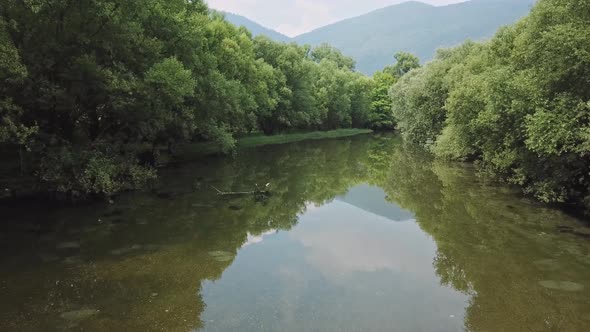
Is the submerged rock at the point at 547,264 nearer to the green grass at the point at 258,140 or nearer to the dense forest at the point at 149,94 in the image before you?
the dense forest at the point at 149,94

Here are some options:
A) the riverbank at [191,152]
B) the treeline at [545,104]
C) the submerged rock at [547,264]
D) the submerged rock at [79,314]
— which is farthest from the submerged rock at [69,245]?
the treeline at [545,104]

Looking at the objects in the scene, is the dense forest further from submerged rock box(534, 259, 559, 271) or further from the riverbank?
submerged rock box(534, 259, 559, 271)

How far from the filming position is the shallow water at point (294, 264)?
11.9 metres

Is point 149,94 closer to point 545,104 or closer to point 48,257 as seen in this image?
point 48,257

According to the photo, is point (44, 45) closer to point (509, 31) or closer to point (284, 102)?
point (509, 31)

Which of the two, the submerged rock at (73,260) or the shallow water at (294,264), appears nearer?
the shallow water at (294,264)

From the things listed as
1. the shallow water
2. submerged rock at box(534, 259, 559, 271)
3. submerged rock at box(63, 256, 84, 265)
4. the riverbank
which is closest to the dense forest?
the riverbank

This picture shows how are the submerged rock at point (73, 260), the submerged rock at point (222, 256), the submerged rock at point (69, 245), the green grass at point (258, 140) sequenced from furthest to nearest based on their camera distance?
the green grass at point (258, 140) → the submerged rock at point (69, 245) → the submerged rock at point (222, 256) → the submerged rock at point (73, 260)

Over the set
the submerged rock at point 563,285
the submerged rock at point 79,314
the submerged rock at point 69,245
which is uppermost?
the submerged rock at point 79,314

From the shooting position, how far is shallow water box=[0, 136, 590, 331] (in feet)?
39.0

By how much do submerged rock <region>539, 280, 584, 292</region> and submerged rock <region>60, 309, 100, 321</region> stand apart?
44.2 ft

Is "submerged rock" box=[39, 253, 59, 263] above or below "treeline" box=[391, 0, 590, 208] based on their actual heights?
below

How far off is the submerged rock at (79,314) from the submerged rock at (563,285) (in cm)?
1347

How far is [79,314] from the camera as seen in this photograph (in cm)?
1162
